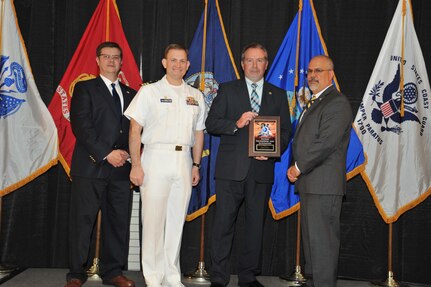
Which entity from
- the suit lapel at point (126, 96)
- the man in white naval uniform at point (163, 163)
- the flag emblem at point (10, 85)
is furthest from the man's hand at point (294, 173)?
the flag emblem at point (10, 85)

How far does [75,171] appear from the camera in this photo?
Result: 410cm

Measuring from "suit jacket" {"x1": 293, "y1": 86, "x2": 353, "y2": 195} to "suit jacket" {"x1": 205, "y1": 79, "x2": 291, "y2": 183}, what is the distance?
0.43 metres

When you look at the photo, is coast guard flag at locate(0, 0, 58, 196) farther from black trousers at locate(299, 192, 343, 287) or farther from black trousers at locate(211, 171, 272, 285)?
black trousers at locate(299, 192, 343, 287)

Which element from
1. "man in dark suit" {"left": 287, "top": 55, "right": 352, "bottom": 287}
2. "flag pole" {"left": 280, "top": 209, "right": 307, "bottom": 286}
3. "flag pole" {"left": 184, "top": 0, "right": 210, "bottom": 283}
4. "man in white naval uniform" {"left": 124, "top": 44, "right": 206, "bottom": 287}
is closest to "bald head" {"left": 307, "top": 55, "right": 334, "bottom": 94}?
"man in dark suit" {"left": 287, "top": 55, "right": 352, "bottom": 287}

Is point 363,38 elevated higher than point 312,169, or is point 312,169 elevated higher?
point 363,38

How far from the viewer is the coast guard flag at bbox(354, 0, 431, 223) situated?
4695 mm

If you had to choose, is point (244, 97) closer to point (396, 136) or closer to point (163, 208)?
point (163, 208)

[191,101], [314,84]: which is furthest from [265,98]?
[191,101]

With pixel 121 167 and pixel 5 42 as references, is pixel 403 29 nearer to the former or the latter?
pixel 121 167

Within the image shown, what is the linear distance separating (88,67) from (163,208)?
1.65 meters

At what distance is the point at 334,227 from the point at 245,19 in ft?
7.83

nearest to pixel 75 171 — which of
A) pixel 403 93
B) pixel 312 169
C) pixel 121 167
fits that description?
pixel 121 167

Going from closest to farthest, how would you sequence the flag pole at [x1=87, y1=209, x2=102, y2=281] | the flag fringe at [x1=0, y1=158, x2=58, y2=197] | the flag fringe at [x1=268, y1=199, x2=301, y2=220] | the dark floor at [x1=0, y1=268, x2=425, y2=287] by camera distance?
the dark floor at [x1=0, y1=268, x2=425, y2=287] < the flag pole at [x1=87, y1=209, x2=102, y2=281] < the flag fringe at [x1=0, y1=158, x2=58, y2=197] < the flag fringe at [x1=268, y1=199, x2=301, y2=220]

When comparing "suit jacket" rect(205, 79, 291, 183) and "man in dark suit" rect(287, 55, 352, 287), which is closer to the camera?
"man in dark suit" rect(287, 55, 352, 287)
